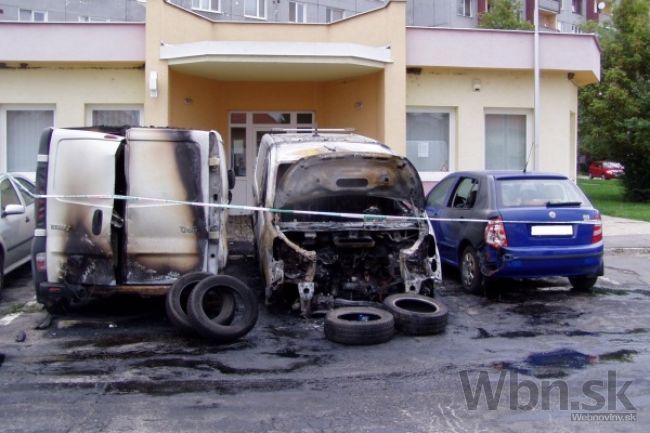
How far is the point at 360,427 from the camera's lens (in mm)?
4555

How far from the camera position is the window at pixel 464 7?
40156 millimetres

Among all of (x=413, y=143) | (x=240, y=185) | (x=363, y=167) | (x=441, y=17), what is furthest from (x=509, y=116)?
(x=441, y=17)

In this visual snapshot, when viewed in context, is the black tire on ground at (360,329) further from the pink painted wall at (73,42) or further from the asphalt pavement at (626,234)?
the pink painted wall at (73,42)

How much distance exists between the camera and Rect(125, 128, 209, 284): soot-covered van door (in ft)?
23.3

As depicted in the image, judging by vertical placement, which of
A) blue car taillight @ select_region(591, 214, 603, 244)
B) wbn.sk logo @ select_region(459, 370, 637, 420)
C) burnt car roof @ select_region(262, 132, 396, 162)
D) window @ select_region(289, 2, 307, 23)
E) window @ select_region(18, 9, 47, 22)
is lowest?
wbn.sk logo @ select_region(459, 370, 637, 420)

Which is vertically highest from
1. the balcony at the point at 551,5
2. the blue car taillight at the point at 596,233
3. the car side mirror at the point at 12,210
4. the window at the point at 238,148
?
the balcony at the point at 551,5

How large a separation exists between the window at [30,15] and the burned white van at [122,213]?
26.9 m

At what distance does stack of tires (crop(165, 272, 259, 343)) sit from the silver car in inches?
122

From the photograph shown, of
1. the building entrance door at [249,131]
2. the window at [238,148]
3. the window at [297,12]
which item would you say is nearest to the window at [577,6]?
the window at [297,12]

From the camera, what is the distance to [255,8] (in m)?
33.7

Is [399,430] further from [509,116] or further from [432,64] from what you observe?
[509,116]

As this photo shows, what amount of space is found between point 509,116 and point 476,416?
471 inches

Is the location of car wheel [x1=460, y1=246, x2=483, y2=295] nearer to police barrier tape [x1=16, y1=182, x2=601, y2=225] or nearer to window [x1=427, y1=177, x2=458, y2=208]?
police barrier tape [x1=16, y1=182, x2=601, y2=225]

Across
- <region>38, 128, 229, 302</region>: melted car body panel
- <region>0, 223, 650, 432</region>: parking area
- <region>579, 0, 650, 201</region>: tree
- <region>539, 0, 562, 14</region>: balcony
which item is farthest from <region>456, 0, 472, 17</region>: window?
<region>38, 128, 229, 302</region>: melted car body panel
